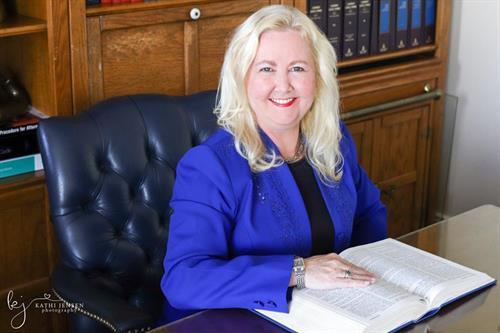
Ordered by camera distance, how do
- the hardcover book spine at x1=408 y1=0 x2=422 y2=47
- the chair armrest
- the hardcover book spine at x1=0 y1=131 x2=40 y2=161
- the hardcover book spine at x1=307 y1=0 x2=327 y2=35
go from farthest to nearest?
the hardcover book spine at x1=408 y1=0 x2=422 y2=47, the hardcover book spine at x1=307 y1=0 x2=327 y2=35, the hardcover book spine at x1=0 y1=131 x2=40 y2=161, the chair armrest

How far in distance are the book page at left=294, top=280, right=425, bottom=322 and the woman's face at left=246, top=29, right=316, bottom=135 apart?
50cm

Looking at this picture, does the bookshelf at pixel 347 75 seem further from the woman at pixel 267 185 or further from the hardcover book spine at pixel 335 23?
the woman at pixel 267 185

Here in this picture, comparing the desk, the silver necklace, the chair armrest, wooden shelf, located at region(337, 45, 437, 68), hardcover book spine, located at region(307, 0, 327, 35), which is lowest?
the chair armrest

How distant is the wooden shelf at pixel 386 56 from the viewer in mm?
3517

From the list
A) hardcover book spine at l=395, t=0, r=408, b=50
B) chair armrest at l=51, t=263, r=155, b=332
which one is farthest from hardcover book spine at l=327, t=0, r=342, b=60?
chair armrest at l=51, t=263, r=155, b=332

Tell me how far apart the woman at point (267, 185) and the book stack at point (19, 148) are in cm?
77

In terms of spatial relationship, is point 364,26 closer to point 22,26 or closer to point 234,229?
point 22,26

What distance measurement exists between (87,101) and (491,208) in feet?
4.05

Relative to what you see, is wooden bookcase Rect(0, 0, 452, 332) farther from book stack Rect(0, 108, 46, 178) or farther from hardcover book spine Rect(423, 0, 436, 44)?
hardcover book spine Rect(423, 0, 436, 44)

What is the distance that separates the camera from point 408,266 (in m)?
1.96

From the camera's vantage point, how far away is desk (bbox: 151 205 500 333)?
1.77 m

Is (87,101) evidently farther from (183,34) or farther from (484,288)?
(484,288)

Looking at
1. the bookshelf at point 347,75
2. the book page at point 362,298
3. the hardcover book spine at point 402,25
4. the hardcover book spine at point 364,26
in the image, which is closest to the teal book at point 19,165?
the bookshelf at point 347,75

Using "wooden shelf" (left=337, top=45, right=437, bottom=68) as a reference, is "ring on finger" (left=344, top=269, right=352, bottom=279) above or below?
below
